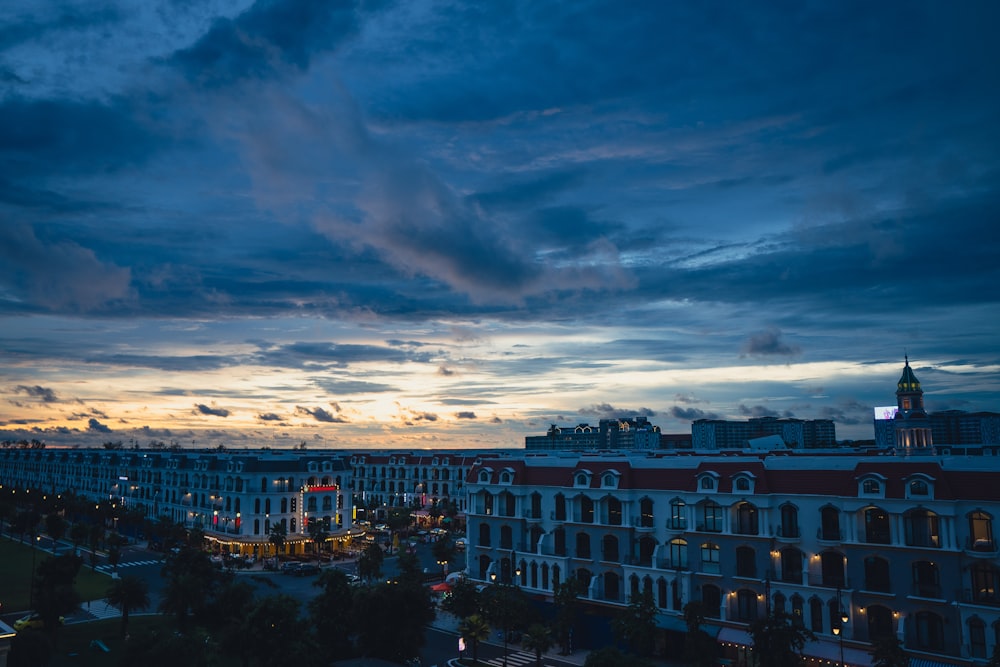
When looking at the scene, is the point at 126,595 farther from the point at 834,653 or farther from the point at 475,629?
the point at 834,653

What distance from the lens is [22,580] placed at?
86.9 meters

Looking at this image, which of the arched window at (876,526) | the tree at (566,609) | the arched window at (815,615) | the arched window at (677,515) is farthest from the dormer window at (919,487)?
the tree at (566,609)

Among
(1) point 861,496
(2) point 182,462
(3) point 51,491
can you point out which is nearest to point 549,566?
(1) point 861,496

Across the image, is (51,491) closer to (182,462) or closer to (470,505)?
(182,462)

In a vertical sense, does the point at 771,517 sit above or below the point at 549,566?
above

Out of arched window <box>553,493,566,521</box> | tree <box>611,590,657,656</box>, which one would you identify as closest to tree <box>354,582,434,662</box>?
tree <box>611,590,657,656</box>

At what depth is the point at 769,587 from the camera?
2140 inches

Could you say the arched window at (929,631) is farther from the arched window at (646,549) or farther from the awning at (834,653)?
the arched window at (646,549)

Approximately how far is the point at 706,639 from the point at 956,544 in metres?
18.7

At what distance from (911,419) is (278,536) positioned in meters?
87.4

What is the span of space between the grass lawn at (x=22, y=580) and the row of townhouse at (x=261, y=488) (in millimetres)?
20190

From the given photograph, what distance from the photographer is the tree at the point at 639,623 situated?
5262 centimetres

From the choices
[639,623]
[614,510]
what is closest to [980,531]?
[639,623]

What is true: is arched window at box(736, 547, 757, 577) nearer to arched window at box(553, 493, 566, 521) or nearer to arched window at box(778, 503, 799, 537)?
arched window at box(778, 503, 799, 537)
